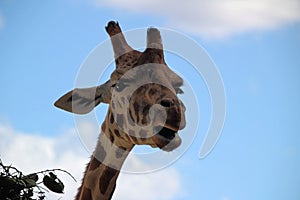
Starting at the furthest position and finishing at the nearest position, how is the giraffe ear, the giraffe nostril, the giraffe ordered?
the giraffe ear, the giraffe, the giraffe nostril

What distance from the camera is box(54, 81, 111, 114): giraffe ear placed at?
293 inches

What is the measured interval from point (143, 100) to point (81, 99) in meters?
0.92

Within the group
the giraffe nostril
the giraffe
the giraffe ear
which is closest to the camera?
the giraffe nostril

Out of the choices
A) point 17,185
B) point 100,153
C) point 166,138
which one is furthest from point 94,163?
point 17,185

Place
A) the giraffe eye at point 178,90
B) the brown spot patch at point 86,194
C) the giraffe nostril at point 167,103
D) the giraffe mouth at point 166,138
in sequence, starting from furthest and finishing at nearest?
the brown spot patch at point 86,194 < the giraffe eye at point 178,90 < the giraffe mouth at point 166,138 < the giraffe nostril at point 167,103

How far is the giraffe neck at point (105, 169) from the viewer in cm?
721

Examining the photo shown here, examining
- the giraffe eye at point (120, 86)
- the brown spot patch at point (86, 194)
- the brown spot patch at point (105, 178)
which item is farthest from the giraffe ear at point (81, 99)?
the brown spot patch at point (86, 194)

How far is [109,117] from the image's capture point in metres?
7.52

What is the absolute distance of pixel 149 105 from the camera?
264 inches

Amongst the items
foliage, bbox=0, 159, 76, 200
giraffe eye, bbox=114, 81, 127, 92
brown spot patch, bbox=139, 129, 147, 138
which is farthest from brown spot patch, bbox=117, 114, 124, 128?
foliage, bbox=0, 159, 76, 200

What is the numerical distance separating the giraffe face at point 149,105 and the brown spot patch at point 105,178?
1.48 ft

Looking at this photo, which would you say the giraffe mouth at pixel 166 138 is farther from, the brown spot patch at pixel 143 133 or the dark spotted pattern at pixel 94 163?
the dark spotted pattern at pixel 94 163

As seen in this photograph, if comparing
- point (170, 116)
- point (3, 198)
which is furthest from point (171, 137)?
point (3, 198)

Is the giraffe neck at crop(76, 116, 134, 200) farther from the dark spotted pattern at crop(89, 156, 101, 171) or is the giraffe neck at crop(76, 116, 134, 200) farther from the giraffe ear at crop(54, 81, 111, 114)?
the giraffe ear at crop(54, 81, 111, 114)
